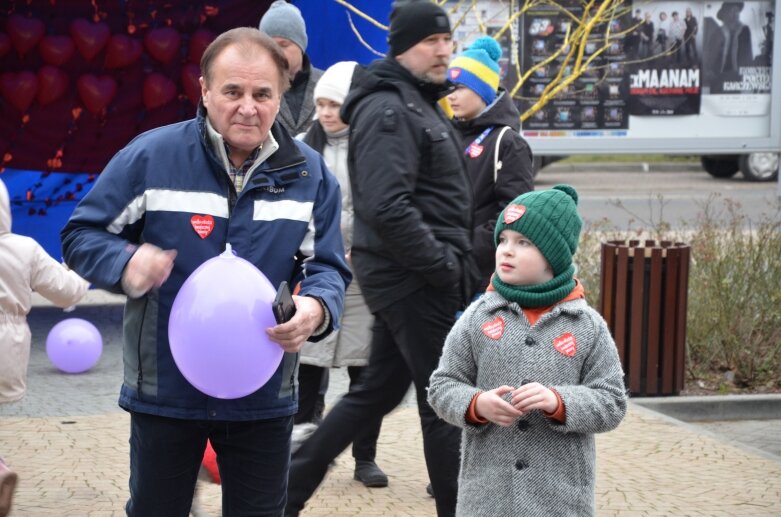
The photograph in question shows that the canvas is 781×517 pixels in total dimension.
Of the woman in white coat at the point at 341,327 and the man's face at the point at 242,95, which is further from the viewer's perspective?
the woman in white coat at the point at 341,327

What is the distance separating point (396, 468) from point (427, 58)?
2276 millimetres

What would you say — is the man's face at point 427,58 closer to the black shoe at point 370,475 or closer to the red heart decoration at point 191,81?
the black shoe at point 370,475

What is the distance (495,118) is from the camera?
5848mm

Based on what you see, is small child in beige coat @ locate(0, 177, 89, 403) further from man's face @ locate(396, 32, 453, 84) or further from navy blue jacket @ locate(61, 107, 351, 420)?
navy blue jacket @ locate(61, 107, 351, 420)

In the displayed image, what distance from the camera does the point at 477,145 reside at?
576 cm

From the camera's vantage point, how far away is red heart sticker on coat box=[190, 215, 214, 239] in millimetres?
3375

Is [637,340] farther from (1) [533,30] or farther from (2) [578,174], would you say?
(2) [578,174]

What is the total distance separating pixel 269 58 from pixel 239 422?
105 centimetres

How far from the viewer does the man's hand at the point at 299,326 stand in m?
3.28

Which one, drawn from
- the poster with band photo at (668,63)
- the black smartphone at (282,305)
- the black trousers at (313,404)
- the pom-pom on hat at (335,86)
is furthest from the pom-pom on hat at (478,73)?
the poster with band photo at (668,63)

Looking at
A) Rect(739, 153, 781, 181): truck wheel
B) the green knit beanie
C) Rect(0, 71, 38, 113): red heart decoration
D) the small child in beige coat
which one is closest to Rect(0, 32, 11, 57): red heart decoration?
Rect(0, 71, 38, 113): red heart decoration

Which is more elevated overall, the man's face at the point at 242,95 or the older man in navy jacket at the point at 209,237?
the man's face at the point at 242,95

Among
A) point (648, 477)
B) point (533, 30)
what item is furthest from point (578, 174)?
point (648, 477)


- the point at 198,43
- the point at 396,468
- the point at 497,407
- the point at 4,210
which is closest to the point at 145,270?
the point at 497,407
